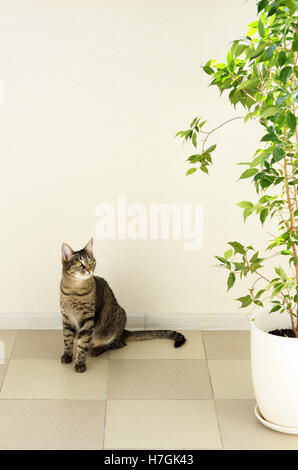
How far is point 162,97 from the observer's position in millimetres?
3023

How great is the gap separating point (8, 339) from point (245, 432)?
1257mm

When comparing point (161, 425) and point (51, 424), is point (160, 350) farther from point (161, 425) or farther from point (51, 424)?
point (51, 424)

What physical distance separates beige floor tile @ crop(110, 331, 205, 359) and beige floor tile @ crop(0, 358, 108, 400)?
13 cm

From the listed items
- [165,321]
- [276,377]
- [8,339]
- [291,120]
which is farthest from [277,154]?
[8,339]

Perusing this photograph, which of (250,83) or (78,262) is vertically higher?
(250,83)

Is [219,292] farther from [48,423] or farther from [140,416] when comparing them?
[48,423]

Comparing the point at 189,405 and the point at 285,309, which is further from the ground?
the point at 285,309

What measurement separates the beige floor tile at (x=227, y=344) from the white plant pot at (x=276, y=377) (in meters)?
0.57

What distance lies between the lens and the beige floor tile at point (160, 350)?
120 inches

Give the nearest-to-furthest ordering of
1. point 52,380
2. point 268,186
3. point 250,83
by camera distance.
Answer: point 250,83
point 268,186
point 52,380

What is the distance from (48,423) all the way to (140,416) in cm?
34

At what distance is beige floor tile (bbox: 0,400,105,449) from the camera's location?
93.7 inches

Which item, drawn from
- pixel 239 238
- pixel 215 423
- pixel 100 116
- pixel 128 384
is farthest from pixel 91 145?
pixel 215 423

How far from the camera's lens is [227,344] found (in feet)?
10.4
